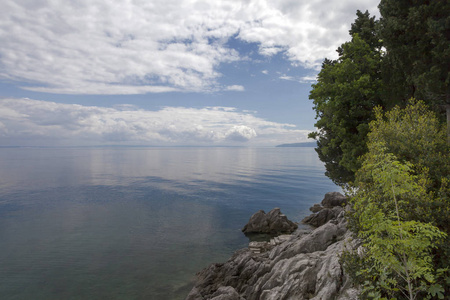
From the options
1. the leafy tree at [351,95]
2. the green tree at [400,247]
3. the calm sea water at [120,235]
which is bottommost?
the calm sea water at [120,235]

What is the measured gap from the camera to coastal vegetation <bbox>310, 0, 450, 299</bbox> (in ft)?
28.2

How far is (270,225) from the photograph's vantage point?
136 ft

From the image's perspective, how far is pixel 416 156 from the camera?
13.5 m

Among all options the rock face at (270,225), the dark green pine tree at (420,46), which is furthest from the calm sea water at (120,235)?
the dark green pine tree at (420,46)

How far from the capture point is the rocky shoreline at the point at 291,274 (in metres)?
14.2

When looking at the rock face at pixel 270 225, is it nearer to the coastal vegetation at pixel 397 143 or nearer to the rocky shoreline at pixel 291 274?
the rocky shoreline at pixel 291 274

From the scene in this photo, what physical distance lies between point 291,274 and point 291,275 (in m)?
0.16

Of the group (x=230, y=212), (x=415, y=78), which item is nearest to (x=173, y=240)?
(x=230, y=212)

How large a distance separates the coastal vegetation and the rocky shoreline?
8.65 feet

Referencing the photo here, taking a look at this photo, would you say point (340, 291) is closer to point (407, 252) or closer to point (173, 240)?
point (407, 252)

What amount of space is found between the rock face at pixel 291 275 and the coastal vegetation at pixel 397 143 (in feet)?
8.02

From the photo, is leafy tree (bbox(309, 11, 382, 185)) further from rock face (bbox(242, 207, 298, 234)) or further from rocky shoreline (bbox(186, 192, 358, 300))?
rock face (bbox(242, 207, 298, 234))

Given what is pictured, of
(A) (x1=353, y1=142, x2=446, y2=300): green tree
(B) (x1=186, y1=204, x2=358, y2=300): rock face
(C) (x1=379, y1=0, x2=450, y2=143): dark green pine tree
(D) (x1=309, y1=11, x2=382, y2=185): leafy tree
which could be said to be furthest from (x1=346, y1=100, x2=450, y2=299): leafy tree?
(D) (x1=309, y1=11, x2=382, y2=185): leafy tree

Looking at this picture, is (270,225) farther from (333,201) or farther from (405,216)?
(405,216)
